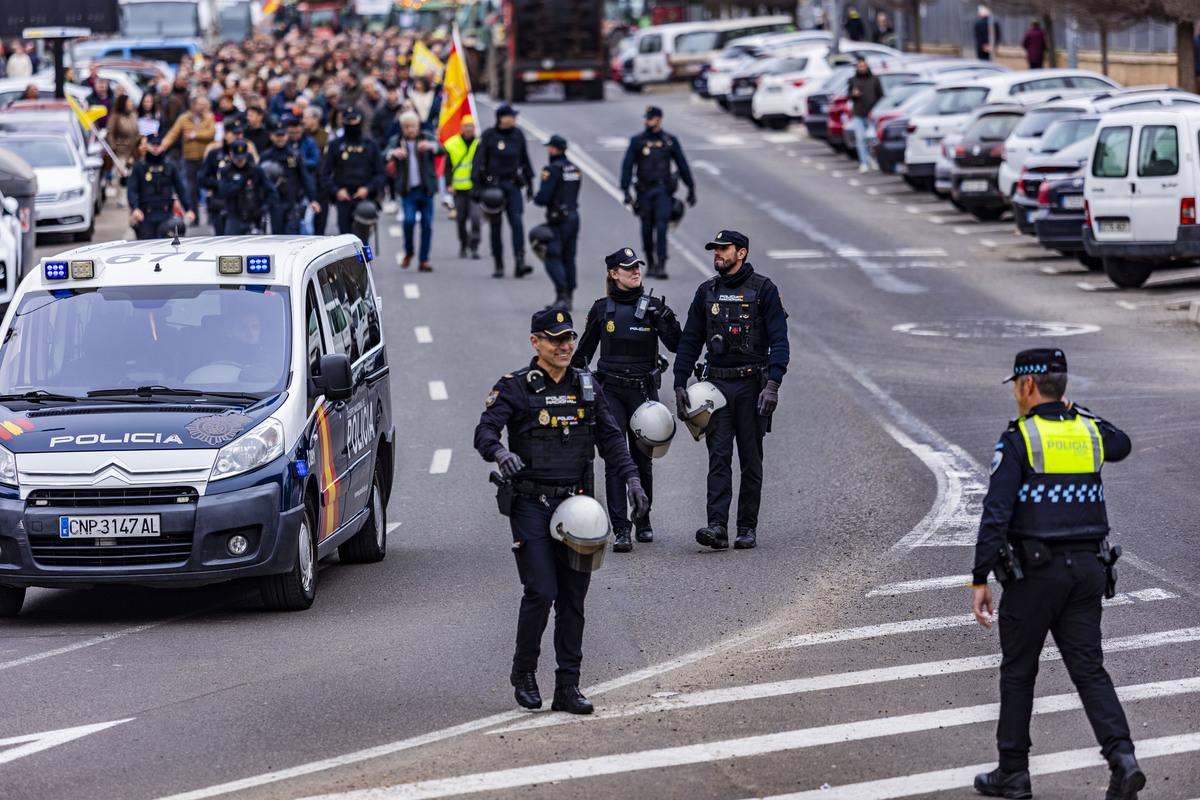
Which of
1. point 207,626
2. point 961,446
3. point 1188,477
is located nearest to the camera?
point 207,626

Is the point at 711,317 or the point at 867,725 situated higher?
the point at 711,317

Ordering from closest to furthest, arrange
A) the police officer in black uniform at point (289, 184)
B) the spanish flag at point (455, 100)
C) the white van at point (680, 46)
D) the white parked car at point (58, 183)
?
the police officer in black uniform at point (289, 184)
the spanish flag at point (455, 100)
the white parked car at point (58, 183)
the white van at point (680, 46)

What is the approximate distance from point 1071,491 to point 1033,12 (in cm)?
3602

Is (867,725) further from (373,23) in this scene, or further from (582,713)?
(373,23)

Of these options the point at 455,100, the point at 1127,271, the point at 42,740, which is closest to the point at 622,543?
the point at 42,740

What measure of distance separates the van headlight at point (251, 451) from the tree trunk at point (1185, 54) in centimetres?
2822

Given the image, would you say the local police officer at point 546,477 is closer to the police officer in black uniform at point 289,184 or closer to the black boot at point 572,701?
the black boot at point 572,701

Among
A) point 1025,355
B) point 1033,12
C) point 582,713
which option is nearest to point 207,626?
point 582,713

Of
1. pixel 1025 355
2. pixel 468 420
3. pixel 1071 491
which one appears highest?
pixel 1025 355

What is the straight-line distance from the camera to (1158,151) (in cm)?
2208

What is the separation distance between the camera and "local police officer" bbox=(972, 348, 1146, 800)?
22.2ft

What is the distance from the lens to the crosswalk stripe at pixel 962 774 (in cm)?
685

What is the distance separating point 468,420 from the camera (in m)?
16.1

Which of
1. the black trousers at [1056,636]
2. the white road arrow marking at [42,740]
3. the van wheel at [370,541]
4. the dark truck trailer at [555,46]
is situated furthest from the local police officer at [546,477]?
the dark truck trailer at [555,46]
